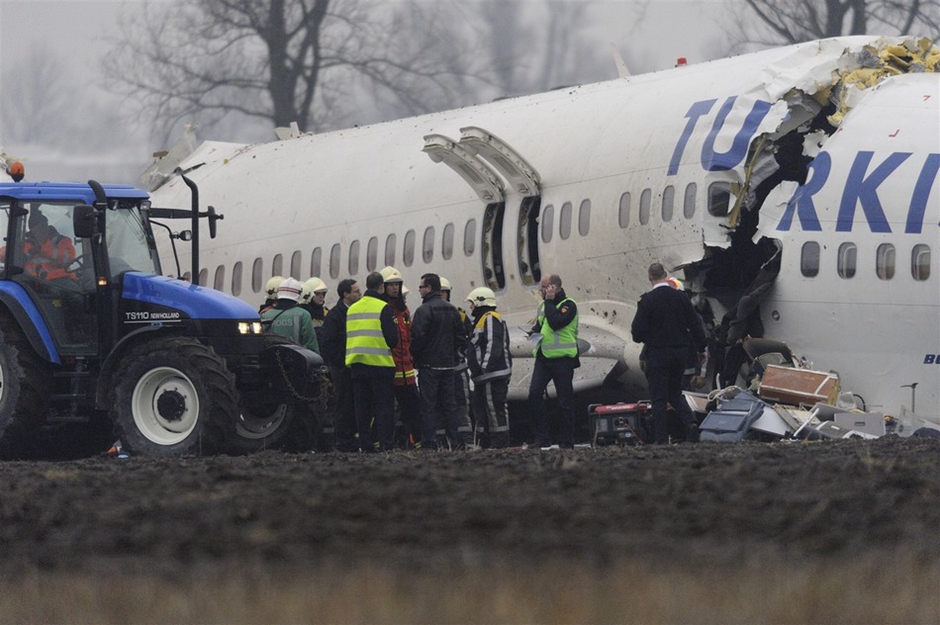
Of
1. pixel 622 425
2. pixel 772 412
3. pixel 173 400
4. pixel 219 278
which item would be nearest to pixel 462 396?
pixel 622 425

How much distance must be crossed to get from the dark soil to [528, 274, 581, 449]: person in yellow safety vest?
17.3ft

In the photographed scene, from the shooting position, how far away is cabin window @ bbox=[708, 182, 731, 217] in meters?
18.9

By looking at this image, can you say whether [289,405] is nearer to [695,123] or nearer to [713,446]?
[713,446]

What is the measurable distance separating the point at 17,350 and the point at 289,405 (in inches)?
97.8

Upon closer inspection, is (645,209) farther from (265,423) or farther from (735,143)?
(265,423)

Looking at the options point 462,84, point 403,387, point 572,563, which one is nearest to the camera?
point 572,563

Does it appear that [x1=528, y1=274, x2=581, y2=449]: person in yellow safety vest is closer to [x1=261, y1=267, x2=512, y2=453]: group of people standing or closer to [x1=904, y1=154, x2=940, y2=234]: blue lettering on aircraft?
[x1=261, y1=267, x2=512, y2=453]: group of people standing

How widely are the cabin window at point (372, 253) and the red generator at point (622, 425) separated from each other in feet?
23.0

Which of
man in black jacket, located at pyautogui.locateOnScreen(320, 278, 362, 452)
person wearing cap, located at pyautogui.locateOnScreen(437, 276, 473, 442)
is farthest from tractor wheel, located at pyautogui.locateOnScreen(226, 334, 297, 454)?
person wearing cap, located at pyautogui.locateOnScreen(437, 276, 473, 442)

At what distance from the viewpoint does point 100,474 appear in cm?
1169

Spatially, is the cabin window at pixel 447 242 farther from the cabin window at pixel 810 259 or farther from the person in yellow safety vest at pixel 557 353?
the cabin window at pixel 810 259

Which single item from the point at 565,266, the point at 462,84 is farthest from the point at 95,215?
the point at 462,84

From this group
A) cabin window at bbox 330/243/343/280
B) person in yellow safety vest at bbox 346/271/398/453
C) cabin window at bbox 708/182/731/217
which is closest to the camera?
person in yellow safety vest at bbox 346/271/398/453


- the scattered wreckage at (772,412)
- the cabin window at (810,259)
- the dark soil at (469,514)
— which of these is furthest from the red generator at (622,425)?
the dark soil at (469,514)
